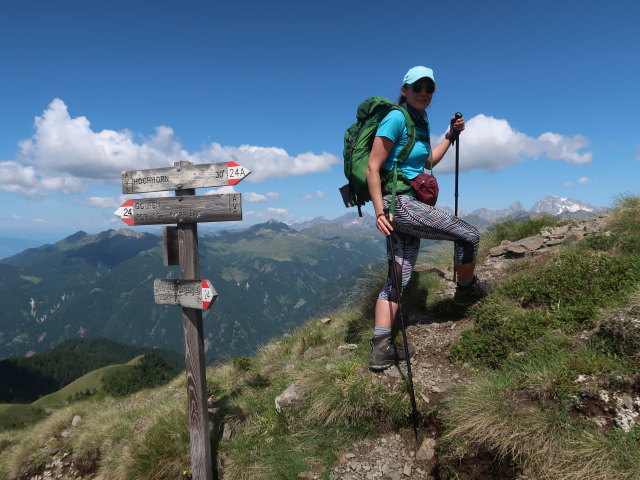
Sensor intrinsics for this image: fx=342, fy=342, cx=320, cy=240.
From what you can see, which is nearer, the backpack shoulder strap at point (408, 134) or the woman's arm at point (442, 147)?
the backpack shoulder strap at point (408, 134)

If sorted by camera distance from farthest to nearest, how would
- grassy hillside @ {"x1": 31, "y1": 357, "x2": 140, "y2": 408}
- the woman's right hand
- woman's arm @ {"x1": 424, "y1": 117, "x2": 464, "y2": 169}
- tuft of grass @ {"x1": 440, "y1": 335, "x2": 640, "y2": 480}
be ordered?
grassy hillside @ {"x1": 31, "y1": 357, "x2": 140, "y2": 408} → woman's arm @ {"x1": 424, "y1": 117, "x2": 464, "y2": 169} → the woman's right hand → tuft of grass @ {"x1": 440, "y1": 335, "x2": 640, "y2": 480}

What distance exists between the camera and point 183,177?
5.30 metres

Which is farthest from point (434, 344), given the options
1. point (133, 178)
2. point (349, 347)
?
point (133, 178)

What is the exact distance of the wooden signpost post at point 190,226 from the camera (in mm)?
Answer: 5133

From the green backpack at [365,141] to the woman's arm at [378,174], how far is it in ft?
0.65

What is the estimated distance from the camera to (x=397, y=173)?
4.98 metres

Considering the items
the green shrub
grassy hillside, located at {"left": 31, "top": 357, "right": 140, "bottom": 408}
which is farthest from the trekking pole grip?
grassy hillside, located at {"left": 31, "top": 357, "right": 140, "bottom": 408}

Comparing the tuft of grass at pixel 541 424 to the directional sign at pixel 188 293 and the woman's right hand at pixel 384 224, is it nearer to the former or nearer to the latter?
the woman's right hand at pixel 384 224

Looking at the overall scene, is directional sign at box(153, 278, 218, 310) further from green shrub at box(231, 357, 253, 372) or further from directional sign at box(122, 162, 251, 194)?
green shrub at box(231, 357, 253, 372)

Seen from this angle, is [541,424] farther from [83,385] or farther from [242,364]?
[83,385]

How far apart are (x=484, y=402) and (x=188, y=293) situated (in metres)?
4.30

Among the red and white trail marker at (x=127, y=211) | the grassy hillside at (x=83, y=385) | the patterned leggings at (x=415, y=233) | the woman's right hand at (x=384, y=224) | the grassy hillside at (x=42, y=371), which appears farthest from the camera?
the grassy hillside at (x=42, y=371)

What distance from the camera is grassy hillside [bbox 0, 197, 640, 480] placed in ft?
11.1

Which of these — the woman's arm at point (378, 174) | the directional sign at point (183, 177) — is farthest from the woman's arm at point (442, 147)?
the directional sign at point (183, 177)
